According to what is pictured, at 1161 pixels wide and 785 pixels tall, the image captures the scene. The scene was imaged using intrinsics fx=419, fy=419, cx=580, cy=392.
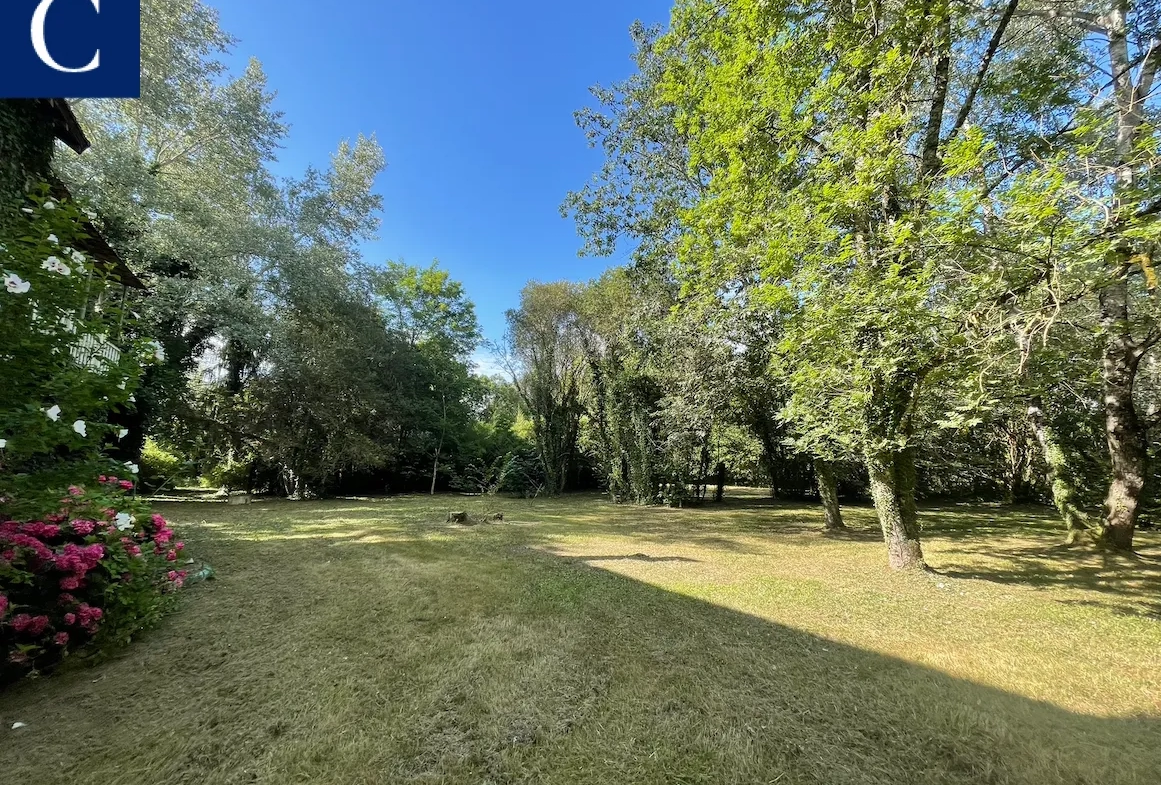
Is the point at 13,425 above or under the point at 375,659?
above

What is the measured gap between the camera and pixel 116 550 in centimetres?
304

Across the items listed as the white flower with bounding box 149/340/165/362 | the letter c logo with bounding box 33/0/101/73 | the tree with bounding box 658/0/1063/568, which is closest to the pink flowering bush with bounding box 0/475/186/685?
the white flower with bounding box 149/340/165/362

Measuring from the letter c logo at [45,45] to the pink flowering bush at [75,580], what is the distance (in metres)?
3.69

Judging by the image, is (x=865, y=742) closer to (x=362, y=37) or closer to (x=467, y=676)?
(x=467, y=676)

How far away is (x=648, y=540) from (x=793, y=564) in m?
2.51

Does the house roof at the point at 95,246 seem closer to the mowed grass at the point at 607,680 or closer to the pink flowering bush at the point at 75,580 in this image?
the pink flowering bush at the point at 75,580

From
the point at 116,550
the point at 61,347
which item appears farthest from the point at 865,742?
the point at 61,347

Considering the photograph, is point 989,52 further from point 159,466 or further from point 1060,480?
point 159,466

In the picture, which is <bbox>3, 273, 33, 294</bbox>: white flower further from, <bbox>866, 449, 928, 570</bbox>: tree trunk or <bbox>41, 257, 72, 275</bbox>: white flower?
<bbox>866, 449, 928, 570</bbox>: tree trunk

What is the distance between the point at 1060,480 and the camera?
7570mm

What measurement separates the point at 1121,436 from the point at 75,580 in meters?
11.6

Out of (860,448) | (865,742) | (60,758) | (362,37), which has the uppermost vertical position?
(362,37)

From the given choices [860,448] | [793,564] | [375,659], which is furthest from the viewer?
[793,564]

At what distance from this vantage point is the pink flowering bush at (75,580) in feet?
8.05
